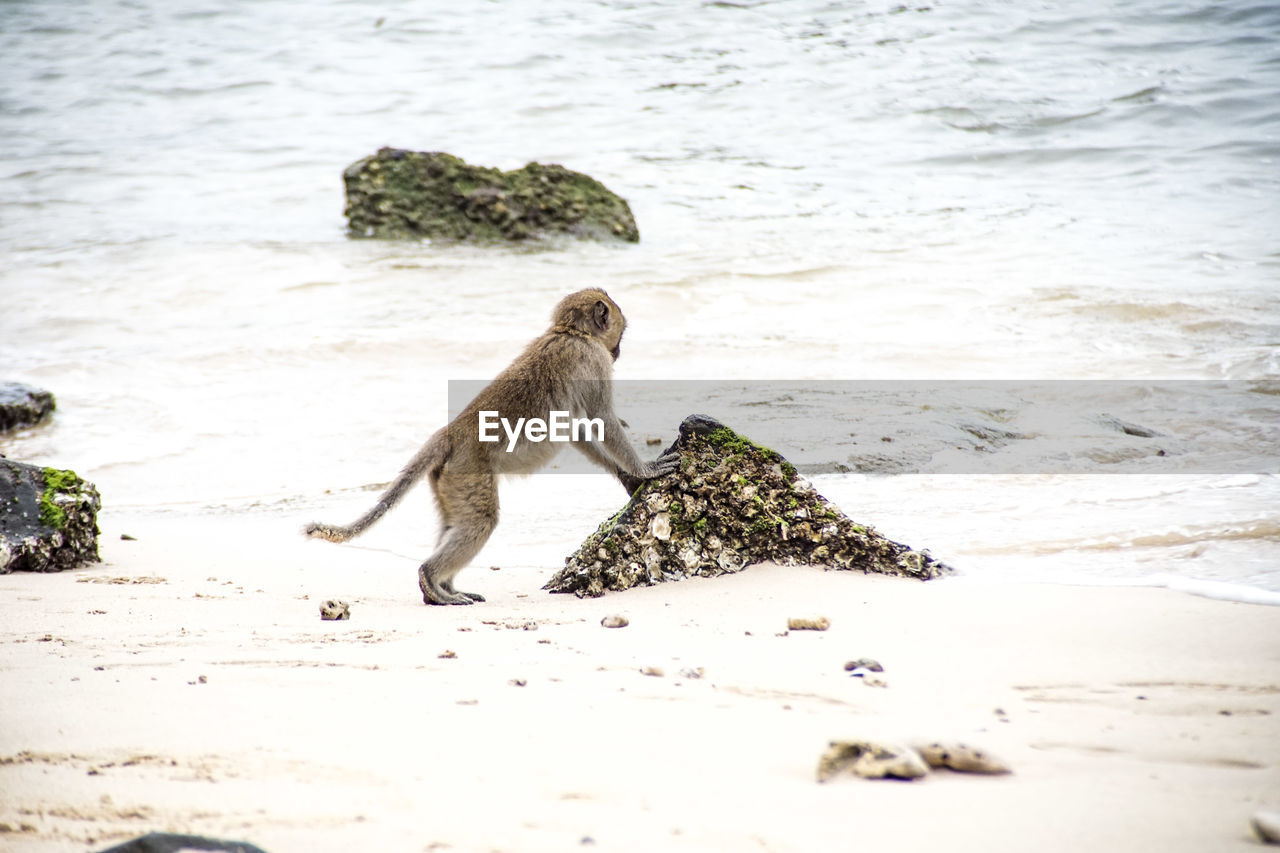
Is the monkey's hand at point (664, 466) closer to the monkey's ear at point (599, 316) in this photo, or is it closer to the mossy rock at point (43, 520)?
the monkey's ear at point (599, 316)

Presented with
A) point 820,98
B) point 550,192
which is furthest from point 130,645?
point 820,98

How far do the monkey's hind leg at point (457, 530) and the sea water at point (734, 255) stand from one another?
1098 millimetres

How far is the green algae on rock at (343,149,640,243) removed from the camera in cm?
1672

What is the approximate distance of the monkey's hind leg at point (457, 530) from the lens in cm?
527

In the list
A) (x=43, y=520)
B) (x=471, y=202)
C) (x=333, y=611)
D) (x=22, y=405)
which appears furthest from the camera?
(x=471, y=202)

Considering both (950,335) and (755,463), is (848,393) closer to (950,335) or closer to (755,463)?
(950,335)

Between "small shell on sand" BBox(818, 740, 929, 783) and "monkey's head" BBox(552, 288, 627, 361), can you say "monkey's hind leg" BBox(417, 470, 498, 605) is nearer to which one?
"monkey's head" BBox(552, 288, 627, 361)

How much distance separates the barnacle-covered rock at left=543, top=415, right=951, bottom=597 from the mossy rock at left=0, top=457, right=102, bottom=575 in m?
2.65

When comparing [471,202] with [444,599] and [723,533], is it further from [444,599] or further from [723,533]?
[723,533]

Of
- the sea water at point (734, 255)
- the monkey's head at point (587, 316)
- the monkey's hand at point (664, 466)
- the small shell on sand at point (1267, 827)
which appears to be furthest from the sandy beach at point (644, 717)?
the monkey's head at point (587, 316)

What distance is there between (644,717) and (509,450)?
8.91 ft

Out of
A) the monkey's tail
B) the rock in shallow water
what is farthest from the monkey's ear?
the rock in shallow water

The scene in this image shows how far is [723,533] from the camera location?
5121 millimetres

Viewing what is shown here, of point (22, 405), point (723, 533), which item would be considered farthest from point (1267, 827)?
point (22, 405)
